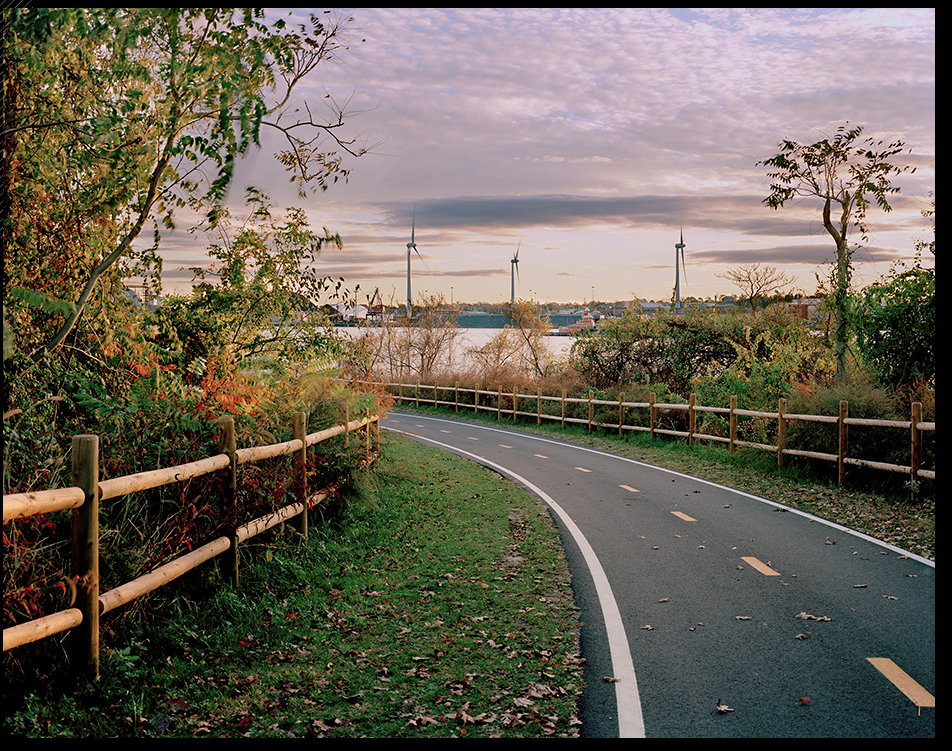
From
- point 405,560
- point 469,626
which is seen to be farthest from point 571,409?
point 469,626

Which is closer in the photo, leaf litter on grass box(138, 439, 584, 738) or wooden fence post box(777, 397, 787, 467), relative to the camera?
leaf litter on grass box(138, 439, 584, 738)

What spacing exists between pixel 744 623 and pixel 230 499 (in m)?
4.96

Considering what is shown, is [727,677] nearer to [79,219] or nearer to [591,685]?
[591,685]

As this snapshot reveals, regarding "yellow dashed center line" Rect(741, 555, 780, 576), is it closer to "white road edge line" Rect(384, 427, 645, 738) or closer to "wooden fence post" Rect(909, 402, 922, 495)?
"white road edge line" Rect(384, 427, 645, 738)

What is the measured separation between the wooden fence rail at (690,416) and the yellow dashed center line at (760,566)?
182 inches

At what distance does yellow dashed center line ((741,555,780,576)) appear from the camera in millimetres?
8047

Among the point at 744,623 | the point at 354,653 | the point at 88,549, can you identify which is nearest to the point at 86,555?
the point at 88,549

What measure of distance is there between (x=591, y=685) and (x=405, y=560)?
387 cm

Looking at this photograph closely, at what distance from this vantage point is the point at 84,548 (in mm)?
5102

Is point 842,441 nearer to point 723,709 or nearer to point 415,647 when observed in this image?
point 723,709

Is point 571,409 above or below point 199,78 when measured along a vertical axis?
below

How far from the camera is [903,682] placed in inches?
204

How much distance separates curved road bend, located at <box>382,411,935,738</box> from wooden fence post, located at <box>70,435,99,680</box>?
136 inches

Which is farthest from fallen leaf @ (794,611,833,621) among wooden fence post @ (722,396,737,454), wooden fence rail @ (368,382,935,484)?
wooden fence post @ (722,396,737,454)
